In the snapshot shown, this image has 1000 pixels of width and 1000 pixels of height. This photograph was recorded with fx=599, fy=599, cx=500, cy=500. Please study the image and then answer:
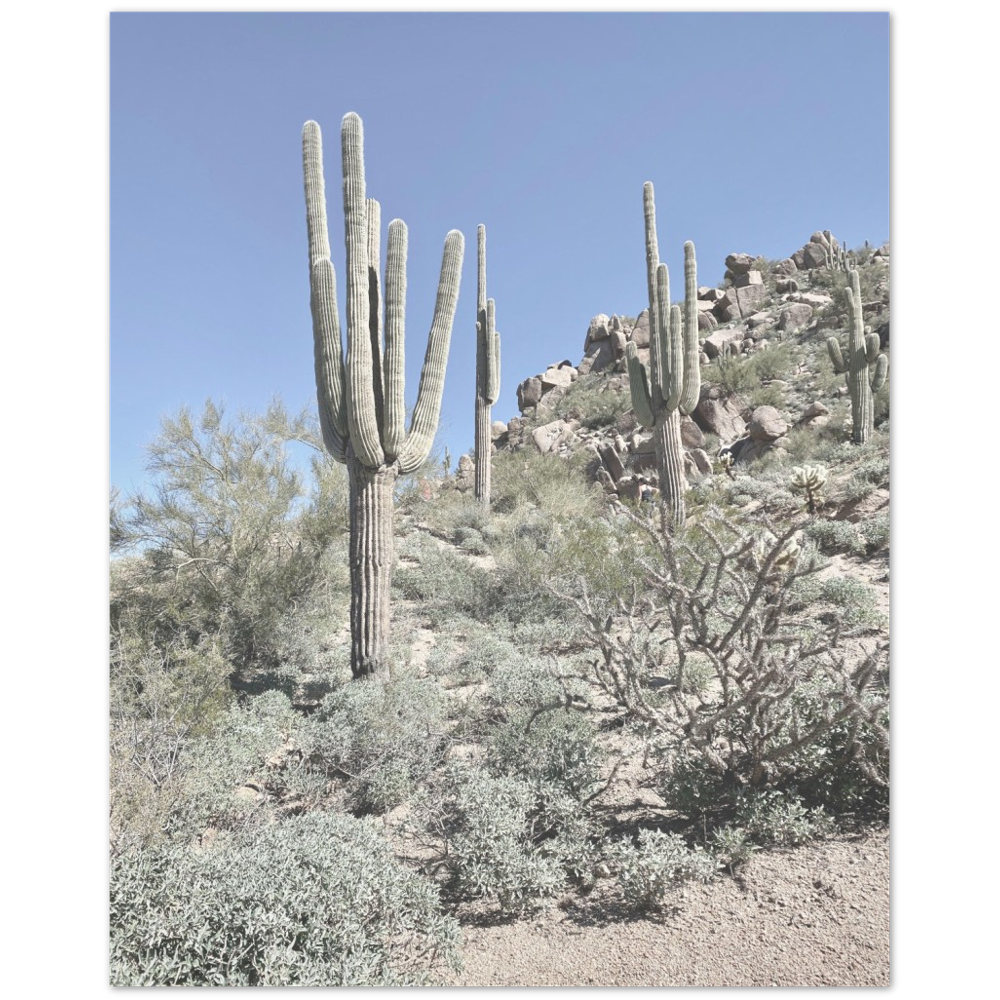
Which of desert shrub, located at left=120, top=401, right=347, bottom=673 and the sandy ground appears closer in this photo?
the sandy ground

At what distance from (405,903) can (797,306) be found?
2678cm

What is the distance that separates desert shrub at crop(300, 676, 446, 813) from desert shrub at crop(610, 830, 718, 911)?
1.56m

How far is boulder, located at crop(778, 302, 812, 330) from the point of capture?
23828 millimetres

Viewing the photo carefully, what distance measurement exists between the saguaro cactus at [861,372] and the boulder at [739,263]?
1568cm

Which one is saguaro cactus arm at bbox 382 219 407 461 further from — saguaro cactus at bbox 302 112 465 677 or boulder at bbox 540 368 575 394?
boulder at bbox 540 368 575 394

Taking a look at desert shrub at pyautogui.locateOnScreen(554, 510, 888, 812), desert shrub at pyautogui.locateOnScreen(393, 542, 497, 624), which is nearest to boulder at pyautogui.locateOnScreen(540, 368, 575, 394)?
desert shrub at pyautogui.locateOnScreen(393, 542, 497, 624)

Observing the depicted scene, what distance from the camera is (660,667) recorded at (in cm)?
546

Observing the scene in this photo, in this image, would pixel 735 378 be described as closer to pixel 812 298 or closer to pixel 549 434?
pixel 549 434

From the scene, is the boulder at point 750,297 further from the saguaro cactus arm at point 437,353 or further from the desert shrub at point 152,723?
the desert shrub at point 152,723

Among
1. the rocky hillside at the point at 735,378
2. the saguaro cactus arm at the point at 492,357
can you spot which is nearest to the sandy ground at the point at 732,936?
the rocky hillside at the point at 735,378

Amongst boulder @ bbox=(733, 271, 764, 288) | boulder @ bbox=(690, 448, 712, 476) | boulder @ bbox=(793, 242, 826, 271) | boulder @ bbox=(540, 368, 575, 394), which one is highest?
boulder @ bbox=(793, 242, 826, 271)

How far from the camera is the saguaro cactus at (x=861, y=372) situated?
1341 cm

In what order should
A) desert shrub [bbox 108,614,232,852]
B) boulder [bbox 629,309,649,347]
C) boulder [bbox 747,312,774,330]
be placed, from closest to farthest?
1. desert shrub [bbox 108,614,232,852]
2. boulder [bbox 747,312,774,330]
3. boulder [bbox 629,309,649,347]

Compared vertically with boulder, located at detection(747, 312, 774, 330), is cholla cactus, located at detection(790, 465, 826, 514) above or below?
below
